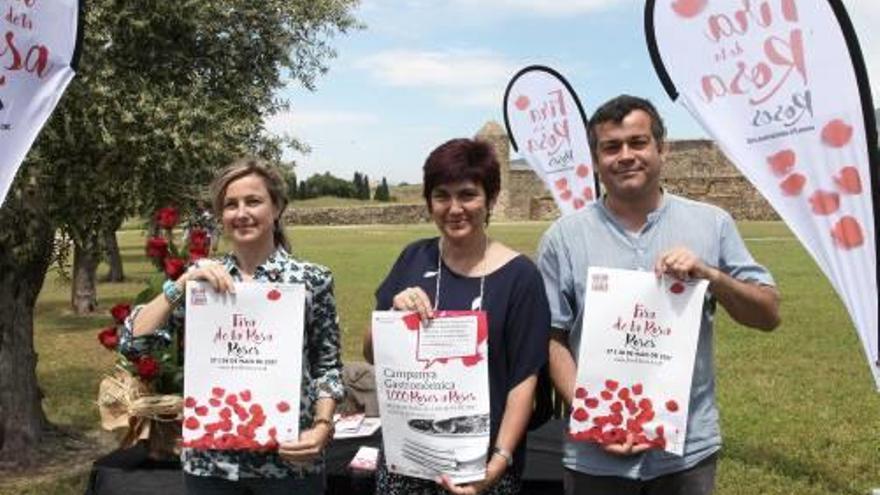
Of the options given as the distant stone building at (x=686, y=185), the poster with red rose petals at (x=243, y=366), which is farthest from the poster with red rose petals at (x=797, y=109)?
the distant stone building at (x=686, y=185)

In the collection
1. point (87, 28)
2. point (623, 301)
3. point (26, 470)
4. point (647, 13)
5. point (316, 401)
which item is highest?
point (87, 28)

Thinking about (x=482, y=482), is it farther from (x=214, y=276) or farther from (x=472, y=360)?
(x=214, y=276)

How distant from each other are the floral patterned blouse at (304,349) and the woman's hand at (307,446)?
5 centimetres

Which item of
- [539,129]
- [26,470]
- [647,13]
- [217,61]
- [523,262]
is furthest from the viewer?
[539,129]

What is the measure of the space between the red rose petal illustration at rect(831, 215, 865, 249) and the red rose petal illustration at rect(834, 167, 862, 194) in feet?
0.33

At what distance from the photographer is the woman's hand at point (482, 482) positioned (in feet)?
8.71

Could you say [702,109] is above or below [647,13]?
below

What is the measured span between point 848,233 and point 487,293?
1.63 meters

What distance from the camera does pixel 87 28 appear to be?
615 cm

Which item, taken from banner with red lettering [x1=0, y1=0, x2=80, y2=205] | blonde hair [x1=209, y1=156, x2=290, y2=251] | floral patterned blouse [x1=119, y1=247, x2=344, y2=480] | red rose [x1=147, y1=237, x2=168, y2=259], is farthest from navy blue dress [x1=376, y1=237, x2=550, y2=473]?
red rose [x1=147, y1=237, x2=168, y2=259]

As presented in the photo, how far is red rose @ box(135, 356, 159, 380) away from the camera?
3.88 metres

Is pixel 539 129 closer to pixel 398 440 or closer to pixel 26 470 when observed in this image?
pixel 26 470

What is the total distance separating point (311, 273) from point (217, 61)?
17.0 feet

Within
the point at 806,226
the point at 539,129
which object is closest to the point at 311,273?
the point at 806,226
